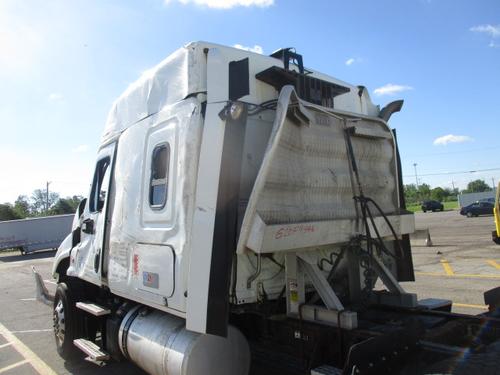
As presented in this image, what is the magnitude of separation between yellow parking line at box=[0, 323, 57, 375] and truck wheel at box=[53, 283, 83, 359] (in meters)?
0.26

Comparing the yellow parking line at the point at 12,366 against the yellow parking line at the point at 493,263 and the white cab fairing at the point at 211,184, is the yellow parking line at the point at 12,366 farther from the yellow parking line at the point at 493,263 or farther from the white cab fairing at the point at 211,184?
the yellow parking line at the point at 493,263

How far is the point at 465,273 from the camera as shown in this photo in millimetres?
10453

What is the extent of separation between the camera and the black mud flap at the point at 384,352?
2.54 m

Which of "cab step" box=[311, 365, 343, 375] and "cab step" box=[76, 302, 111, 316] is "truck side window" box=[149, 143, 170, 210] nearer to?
"cab step" box=[76, 302, 111, 316]

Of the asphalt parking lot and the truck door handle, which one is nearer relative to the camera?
the truck door handle

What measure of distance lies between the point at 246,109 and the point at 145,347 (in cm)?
227

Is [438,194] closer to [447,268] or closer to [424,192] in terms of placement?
[424,192]

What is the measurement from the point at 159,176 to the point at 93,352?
2.14 meters

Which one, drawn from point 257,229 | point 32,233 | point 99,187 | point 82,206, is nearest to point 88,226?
point 99,187


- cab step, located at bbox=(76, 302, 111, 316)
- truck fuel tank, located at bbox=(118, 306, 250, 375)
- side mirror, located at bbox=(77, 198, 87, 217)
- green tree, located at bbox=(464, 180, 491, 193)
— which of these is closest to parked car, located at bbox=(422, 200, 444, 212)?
side mirror, located at bbox=(77, 198, 87, 217)

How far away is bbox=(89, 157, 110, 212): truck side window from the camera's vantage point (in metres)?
5.22

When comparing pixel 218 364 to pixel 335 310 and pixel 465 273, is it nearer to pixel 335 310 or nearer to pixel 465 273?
pixel 335 310

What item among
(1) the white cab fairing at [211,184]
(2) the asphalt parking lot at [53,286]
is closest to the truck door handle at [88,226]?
(1) the white cab fairing at [211,184]

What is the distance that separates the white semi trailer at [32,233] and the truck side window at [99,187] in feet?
100
